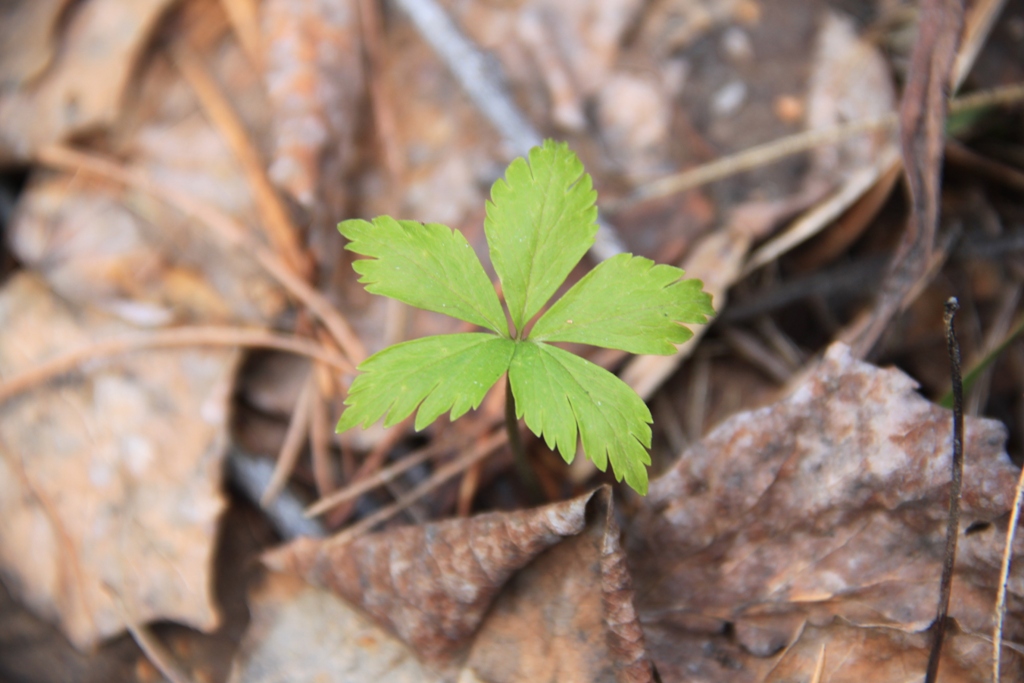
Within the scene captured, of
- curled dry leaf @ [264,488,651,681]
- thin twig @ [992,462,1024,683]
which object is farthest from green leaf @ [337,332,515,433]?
thin twig @ [992,462,1024,683]

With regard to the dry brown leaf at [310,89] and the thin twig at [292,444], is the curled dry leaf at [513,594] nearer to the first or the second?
the thin twig at [292,444]

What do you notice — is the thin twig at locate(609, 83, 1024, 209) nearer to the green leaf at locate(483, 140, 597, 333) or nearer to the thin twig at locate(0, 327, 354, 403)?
the green leaf at locate(483, 140, 597, 333)

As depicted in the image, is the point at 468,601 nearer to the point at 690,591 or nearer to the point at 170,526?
the point at 690,591

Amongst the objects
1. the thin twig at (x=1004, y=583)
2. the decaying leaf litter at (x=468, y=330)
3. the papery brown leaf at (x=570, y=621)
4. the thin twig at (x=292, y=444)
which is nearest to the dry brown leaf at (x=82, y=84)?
the decaying leaf litter at (x=468, y=330)

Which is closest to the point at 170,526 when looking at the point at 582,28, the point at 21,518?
the point at 21,518

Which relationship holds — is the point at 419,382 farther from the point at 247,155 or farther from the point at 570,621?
the point at 247,155

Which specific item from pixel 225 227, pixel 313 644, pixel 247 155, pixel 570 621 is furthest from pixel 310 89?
pixel 570 621
